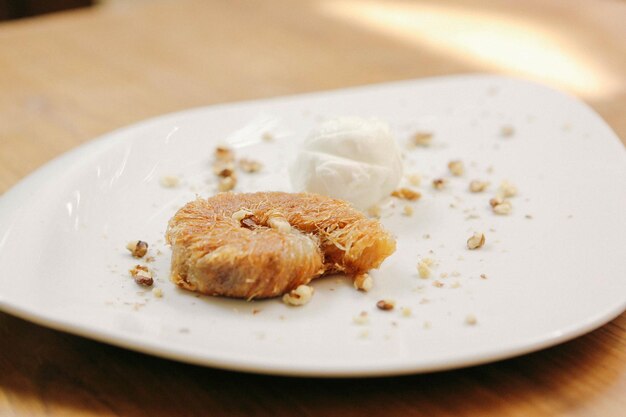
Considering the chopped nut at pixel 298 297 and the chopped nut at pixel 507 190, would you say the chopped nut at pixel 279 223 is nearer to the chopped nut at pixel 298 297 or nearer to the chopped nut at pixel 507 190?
the chopped nut at pixel 298 297

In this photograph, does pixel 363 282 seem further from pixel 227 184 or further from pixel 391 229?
pixel 227 184

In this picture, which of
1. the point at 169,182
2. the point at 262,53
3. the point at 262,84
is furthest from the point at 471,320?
the point at 262,53

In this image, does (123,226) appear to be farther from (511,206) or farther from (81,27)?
(81,27)

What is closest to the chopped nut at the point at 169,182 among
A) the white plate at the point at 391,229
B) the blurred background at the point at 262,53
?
the white plate at the point at 391,229

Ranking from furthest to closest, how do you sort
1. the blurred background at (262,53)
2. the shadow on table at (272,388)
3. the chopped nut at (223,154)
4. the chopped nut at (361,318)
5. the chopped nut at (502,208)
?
the blurred background at (262,53)
the chopped nut at (223,154)
the chopped nut at (502,208)
the chopped nut at (361,318)
the shadow on table at (272,388)

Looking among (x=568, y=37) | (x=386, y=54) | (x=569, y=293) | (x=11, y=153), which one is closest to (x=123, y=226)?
(x=11, y=153)

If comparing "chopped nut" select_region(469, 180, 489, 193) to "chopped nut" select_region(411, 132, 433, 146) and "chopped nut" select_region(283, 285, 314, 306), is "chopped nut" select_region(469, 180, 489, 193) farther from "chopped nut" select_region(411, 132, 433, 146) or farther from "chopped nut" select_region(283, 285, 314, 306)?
"chopped nut" select_region(283, 285, 314, 306)

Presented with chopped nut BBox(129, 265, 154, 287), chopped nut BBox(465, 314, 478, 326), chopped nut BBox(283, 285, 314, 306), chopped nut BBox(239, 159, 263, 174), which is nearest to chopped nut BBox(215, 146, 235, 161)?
chopped nut BBox(239, 159, 263, 174)
